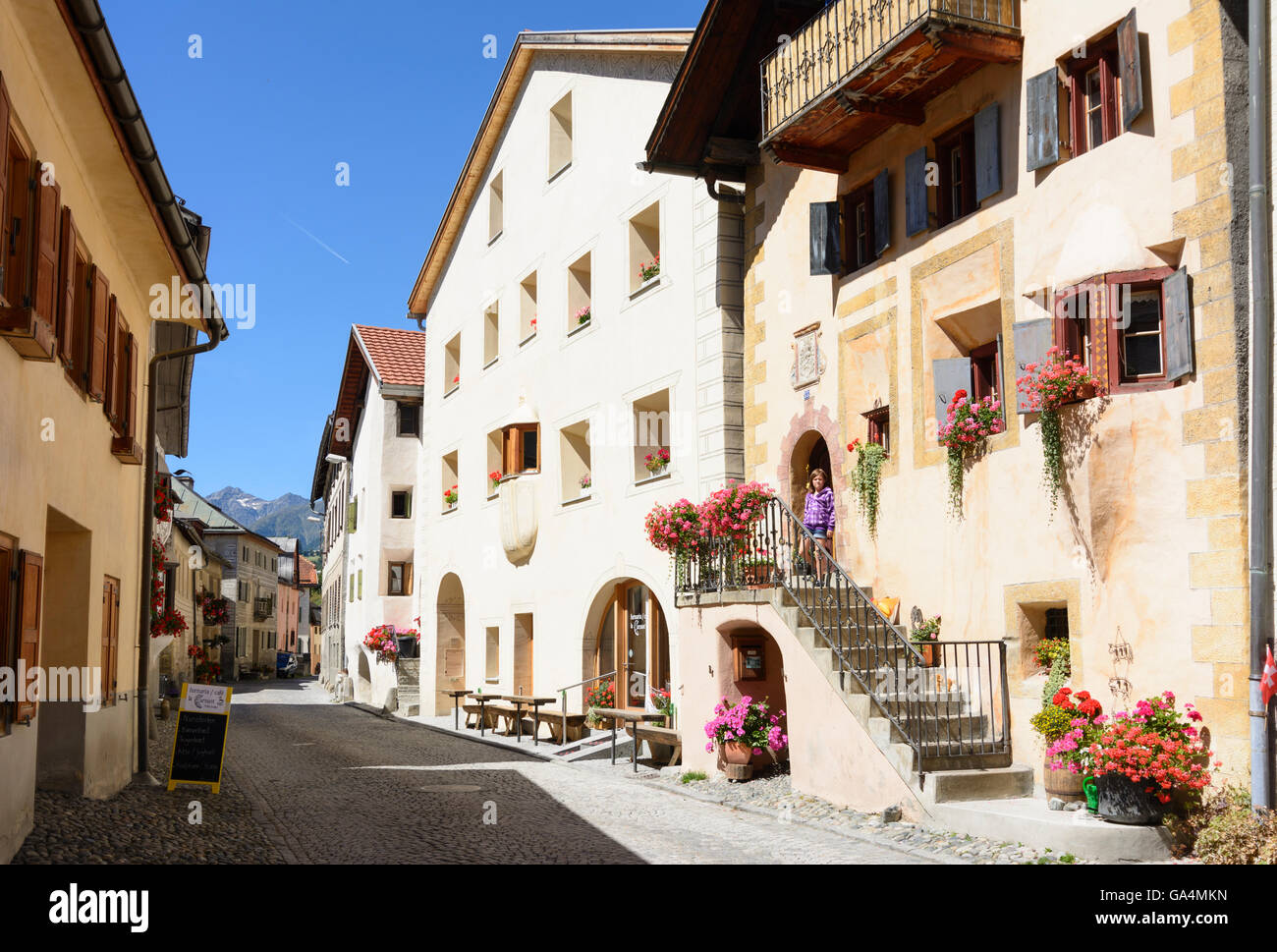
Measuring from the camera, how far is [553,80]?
2248cm

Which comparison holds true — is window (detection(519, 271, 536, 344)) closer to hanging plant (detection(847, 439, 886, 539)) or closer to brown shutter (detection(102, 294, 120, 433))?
hanging plant (detection(847, 439, 886, 539))

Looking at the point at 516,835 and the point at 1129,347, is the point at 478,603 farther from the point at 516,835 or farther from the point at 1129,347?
the point at 1129,347

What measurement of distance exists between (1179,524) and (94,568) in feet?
30.4

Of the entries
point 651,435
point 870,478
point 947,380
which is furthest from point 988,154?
point 651,435

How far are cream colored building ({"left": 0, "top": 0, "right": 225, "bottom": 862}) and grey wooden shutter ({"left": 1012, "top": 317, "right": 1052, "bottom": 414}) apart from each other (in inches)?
306

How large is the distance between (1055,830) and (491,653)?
16607 mm

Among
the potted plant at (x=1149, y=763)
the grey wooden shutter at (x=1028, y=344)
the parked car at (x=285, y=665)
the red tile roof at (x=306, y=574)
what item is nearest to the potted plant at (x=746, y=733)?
the grey wooden shutter at (x=1028, y=344)

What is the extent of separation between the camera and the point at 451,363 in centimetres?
2891

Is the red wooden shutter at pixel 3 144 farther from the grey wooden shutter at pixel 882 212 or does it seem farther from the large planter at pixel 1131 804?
the grey wooden shutter at pixel 882 212

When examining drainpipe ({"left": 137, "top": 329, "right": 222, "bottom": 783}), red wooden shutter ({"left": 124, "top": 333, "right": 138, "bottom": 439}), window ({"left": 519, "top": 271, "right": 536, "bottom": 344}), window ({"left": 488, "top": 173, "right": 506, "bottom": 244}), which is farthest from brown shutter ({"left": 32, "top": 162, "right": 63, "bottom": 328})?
window ({"left": 488, "top": 173, "right": 506, "bottom": 244})

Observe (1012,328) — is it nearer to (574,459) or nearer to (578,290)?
(574,459)

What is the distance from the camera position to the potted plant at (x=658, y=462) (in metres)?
18.1

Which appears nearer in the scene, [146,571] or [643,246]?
[146,571]
